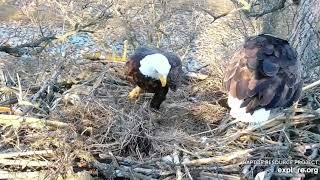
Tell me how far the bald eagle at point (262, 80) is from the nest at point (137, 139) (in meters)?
0.14

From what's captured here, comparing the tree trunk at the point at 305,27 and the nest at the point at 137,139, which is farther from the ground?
the tree trunk at the point at 305,27

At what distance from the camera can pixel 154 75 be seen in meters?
3.91

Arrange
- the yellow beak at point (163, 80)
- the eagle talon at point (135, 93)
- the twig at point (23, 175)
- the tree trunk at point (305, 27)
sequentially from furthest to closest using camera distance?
the tree trunk at point (305, 27)
the eagle talon at point (135, 93)
the yellow beak at point (163, 80)
the twig at point (23, 175)

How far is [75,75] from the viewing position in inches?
165

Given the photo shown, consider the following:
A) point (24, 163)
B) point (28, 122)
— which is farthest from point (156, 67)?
point (24, 163)

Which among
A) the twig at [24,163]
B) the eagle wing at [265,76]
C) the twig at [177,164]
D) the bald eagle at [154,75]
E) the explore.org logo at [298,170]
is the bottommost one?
the twig at [24,163]

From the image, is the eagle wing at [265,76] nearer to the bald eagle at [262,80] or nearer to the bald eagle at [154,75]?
the bald eagle at [262,80]

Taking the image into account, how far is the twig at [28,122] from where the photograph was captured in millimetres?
3137

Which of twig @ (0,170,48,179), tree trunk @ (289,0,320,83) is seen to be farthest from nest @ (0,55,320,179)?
tree trunk @ (289,0,320,83)

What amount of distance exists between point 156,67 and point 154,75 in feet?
0.25

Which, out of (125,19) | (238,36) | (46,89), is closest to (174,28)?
(238,36)

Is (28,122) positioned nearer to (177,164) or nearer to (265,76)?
(177,164)

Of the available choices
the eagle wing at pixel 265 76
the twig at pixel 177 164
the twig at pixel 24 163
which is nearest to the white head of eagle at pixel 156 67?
the eagle wing at pixel 265 76

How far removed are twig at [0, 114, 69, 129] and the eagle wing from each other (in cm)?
128
